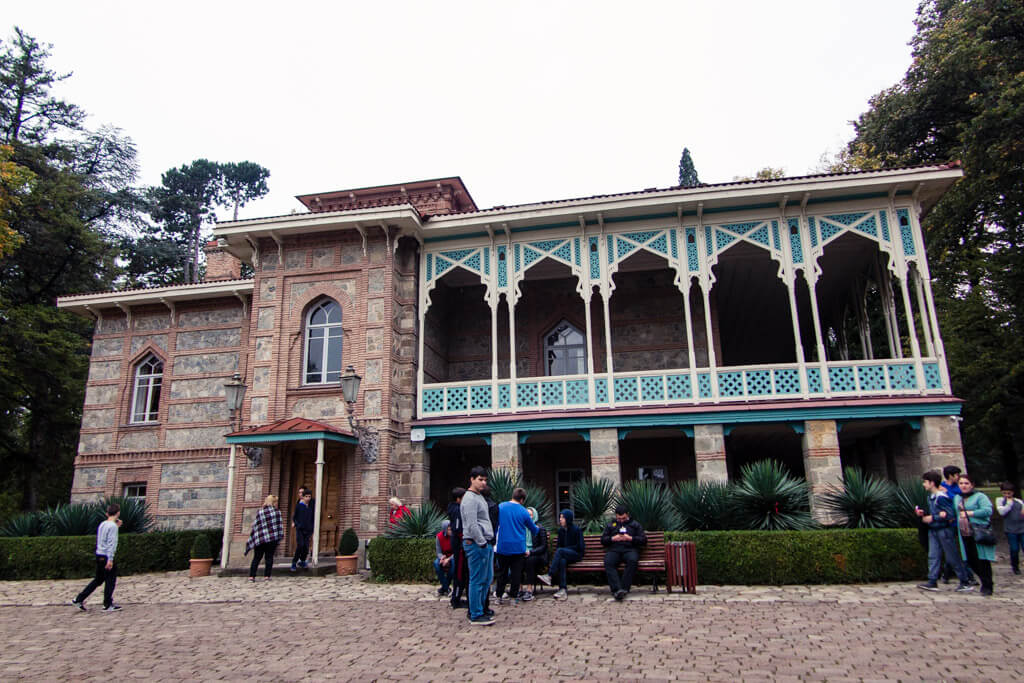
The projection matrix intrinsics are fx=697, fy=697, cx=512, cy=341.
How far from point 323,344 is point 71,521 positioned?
21.3 feet

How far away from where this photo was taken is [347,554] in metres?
13.5

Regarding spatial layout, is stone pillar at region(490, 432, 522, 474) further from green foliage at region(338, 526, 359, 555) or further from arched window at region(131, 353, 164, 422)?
arched window at region(131, 353, 164, 422)

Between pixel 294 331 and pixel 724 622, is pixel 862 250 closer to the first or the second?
pixel 724 622

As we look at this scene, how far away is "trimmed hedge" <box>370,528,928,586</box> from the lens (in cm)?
1023

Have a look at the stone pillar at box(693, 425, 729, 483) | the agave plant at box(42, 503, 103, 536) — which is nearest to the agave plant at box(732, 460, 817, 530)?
the stone pillar at box(693, 425, 729, 483)

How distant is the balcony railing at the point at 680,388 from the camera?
46.8 feet

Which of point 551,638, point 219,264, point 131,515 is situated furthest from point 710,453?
point 219,264

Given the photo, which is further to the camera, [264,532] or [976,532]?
[264,532]

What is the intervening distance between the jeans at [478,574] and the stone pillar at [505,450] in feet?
24.7

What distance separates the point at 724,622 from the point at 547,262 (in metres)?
11.2

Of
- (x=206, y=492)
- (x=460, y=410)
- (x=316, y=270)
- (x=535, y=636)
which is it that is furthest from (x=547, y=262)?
(x=535, y=636)

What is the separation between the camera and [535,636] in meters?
6.79

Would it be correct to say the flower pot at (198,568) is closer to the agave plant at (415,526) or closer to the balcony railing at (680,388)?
the agave plant at (415,526)

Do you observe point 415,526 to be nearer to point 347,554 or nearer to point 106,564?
point 347,554
